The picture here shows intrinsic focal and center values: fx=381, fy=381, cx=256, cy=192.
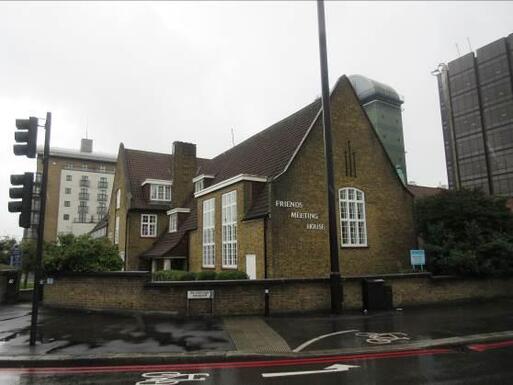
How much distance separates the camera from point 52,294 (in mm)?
16109

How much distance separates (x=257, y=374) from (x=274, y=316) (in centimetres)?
628

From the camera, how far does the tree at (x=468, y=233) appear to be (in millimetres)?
18203

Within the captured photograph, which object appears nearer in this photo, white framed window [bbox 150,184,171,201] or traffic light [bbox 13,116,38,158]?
traffic light [bbox 13,116,38,158]

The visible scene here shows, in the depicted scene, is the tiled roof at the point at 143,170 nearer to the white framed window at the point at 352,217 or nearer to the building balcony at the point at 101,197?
the white framed window at the point at 352,217

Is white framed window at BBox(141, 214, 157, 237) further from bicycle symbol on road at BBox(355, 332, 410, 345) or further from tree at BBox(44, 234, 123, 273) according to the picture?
bicycle symbol on road at BBox(355, 332, 410, 345)

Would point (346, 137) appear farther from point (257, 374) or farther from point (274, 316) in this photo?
point (257, 374)

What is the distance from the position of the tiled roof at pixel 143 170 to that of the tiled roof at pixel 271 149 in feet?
23.3

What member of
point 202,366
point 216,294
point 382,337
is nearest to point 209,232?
point 216,294

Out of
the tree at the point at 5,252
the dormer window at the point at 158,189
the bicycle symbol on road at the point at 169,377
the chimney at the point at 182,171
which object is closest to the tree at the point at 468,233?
the bicycle symbol on road at the point at 169,377

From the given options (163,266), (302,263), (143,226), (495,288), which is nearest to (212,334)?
(302,263)

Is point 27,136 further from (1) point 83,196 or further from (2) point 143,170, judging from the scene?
(1) point 83,196

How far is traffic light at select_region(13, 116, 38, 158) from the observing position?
31.3 ft

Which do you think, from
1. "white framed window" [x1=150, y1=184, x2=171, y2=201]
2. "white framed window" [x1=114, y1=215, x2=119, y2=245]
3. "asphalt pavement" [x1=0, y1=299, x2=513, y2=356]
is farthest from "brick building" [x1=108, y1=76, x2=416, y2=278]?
"white framed window" [x1=114, y1=215, x2=119, y2=245]

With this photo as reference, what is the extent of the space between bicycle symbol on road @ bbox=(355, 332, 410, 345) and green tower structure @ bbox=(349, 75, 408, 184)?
133 ft
